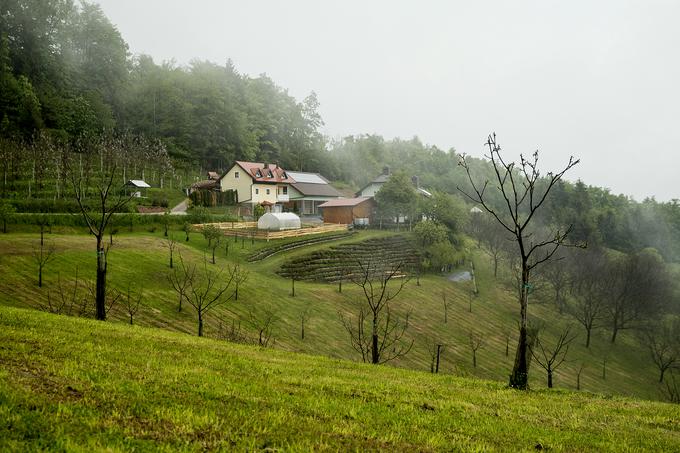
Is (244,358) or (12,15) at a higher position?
(12,15)

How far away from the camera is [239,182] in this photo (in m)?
58.6

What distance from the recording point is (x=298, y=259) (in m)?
38.8

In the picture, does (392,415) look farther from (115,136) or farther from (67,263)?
(115,136)

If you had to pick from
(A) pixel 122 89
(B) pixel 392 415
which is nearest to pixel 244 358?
(B) pixel 392 415

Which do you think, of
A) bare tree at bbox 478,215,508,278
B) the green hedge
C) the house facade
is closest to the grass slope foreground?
the green hedge

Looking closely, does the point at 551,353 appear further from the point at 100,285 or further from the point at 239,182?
the point at 239,182

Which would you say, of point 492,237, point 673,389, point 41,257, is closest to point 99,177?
point 41,257

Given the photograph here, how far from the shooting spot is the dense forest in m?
65.1

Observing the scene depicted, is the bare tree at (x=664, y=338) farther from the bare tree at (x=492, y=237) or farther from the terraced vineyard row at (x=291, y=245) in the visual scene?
the terraced vineyard row at (x=291, y=245)

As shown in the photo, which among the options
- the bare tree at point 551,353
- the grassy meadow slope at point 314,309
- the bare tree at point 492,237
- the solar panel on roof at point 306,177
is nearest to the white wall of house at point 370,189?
the solar panel on roof at point 306,177

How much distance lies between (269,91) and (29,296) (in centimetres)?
9069

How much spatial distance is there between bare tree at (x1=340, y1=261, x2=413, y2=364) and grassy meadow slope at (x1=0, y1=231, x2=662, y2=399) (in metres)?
0.83

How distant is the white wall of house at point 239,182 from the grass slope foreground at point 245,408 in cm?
4723

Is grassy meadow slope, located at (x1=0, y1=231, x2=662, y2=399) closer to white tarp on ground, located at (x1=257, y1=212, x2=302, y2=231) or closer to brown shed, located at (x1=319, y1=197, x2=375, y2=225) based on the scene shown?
white tarp on ground, located at (x1=257, y1=212, x2=302, y2=231)
